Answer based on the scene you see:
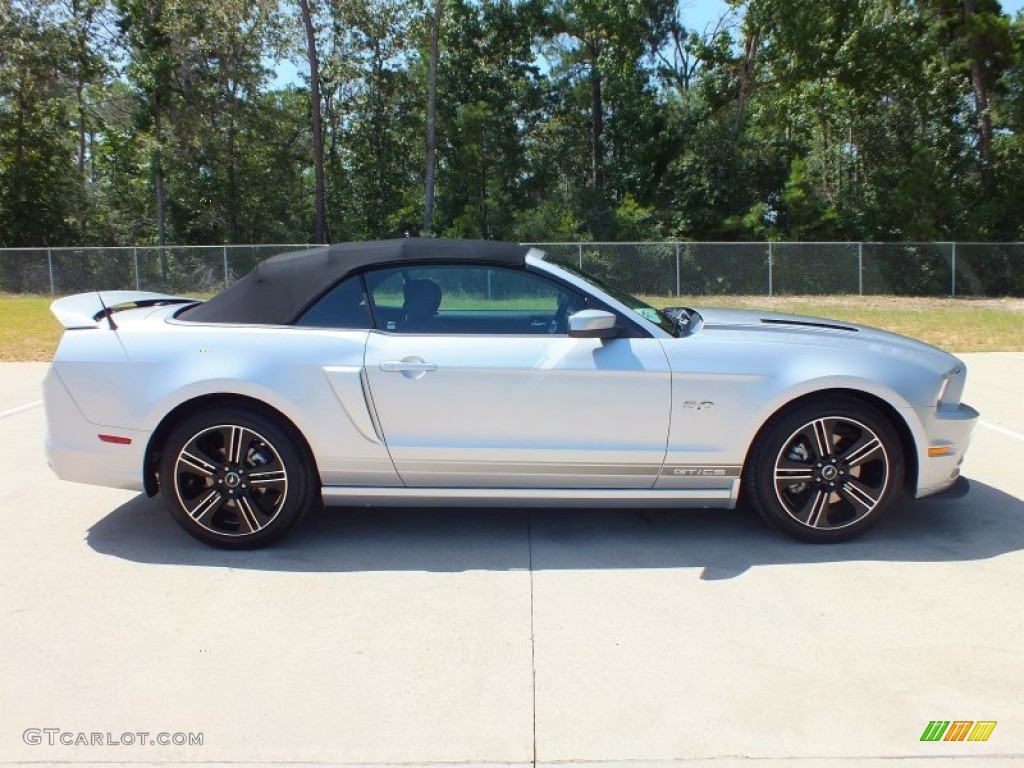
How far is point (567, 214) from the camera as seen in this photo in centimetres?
2694

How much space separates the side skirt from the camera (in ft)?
14.7

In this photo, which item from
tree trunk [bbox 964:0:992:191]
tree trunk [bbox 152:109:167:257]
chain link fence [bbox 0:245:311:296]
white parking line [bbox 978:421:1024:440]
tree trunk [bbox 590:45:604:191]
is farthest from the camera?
tree trunk [bbox 590:45:604:191]

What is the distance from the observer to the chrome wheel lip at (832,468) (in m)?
4.44

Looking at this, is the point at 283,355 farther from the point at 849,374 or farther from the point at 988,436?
the point at 988,436

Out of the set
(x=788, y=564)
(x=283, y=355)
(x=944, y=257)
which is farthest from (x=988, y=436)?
(x=944, y=257)

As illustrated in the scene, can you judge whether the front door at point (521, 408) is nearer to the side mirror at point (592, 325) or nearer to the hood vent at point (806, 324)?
the side mirror at point (592, 325)

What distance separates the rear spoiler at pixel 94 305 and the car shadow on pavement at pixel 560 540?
119cm

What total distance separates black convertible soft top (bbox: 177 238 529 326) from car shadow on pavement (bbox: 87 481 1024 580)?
4.01 feet

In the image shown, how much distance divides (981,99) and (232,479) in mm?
29224

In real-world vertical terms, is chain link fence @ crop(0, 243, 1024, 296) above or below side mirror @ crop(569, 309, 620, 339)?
above

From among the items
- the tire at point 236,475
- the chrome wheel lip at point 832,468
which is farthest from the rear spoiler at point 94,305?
the chrome wheel lip at point 832,468

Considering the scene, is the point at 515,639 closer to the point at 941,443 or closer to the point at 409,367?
the point at 409,367

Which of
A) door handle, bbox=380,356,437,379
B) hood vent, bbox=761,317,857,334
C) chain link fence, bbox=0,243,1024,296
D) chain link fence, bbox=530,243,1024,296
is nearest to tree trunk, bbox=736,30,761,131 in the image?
chain link fence, bbox=530,243,1024,296

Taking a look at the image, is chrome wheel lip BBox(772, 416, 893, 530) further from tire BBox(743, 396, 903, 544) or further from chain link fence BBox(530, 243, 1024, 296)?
chain link fence BBox(530, 243, 1024, 296)
